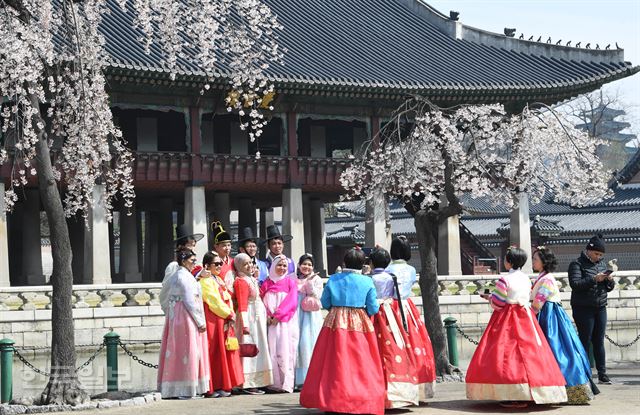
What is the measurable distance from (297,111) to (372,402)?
63.7 feet

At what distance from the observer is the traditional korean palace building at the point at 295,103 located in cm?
2773

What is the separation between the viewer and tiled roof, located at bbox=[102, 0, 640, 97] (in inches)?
1120

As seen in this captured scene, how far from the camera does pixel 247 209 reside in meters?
35.1

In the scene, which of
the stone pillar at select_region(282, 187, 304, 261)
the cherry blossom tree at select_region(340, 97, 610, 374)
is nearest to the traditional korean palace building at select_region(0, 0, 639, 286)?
the stone pillar at select_region(282, 187, 304, 261)

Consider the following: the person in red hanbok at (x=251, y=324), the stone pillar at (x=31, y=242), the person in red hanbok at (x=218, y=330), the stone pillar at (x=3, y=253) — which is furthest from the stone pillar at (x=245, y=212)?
the person in red hanbok at (x=218, y=330)

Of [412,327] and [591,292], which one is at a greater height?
[591,292]

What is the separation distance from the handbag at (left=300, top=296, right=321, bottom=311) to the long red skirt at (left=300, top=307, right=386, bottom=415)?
3.16 metres

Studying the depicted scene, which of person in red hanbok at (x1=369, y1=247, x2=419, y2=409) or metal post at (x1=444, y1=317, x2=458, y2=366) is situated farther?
metal post at (x1=444, y1=317, x2=458, y2=366)

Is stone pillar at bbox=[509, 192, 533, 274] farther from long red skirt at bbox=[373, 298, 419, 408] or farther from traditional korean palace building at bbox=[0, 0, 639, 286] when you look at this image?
long red skirt at bbox=[373, 298, 419, 408]

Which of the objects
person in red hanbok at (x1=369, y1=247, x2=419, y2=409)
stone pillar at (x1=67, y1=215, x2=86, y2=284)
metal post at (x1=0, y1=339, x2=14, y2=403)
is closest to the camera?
person in red hanbok at (x1=369, y1=247, x2=419, y2=409)

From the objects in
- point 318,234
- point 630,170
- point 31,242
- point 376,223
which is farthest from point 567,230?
point 31,242

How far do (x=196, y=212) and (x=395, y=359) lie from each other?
16.7m

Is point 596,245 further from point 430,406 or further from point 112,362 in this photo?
point 112,362

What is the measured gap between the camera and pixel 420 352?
12.2 meters
